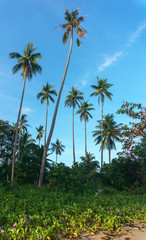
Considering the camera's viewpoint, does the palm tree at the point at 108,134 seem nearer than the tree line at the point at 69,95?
No

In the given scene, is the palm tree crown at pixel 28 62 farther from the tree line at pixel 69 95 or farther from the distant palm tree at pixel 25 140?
the distant palm tree at pixel 25 140

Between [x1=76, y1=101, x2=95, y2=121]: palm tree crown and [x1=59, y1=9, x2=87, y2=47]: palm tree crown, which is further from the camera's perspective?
[x1=76, y1=101, x2=95, y2=121]: palm tree crown

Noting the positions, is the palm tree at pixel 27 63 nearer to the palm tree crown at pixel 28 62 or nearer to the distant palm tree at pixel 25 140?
the palm tree crown at pixel 28 62

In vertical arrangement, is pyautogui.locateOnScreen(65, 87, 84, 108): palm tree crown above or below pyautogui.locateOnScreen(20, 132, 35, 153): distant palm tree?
above

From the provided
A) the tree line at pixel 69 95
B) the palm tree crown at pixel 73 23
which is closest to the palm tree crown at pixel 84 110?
the tree line at pixel 69 95

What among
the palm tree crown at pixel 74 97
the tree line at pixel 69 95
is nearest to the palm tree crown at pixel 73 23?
the tree line at pixel 69 95

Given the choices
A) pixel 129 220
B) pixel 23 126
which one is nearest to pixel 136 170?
pixel 129 220

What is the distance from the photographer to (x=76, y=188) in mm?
11164

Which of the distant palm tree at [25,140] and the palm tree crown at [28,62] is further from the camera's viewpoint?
the distant palm tree at [25,140]

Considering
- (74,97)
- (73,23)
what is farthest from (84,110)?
(73,23)

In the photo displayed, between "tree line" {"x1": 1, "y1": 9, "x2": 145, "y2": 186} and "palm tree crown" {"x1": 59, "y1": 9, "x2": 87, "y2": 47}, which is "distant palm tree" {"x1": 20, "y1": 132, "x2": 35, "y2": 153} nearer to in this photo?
"tree line" {"x1": 1, "y1": 9, "x2": 145, "y2": 186}

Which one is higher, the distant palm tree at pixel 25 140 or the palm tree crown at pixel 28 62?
the palm tree crown at pixel 28 62

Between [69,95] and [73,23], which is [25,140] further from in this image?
[73,23]

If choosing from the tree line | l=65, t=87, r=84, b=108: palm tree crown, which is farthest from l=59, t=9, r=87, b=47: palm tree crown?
l=65, t=87, r=84, b=108: palm tree crown
